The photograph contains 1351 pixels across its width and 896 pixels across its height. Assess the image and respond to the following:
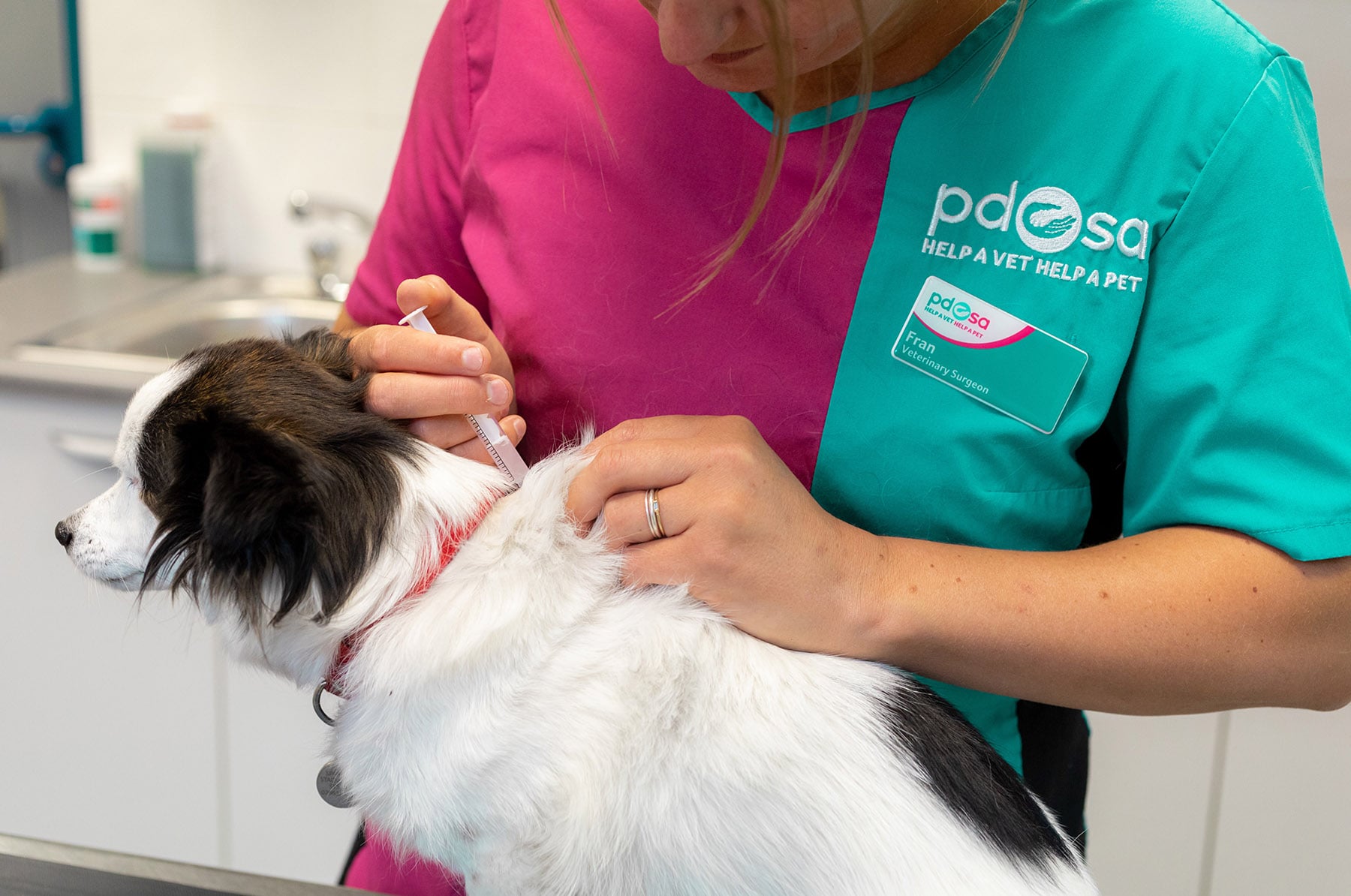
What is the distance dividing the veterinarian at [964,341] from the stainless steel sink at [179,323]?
1080 millimetres

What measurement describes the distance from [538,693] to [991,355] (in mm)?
434

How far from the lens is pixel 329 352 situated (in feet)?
3.02

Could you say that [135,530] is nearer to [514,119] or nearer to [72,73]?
[514,119]

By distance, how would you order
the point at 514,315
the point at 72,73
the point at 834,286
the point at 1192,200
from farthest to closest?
the point at 72,73 → the point at 514,315 → the point at 834,286 → the point at 1192,200

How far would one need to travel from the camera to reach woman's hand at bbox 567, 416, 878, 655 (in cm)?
75

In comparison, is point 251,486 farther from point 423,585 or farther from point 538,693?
point 538,693

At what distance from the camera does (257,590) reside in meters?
0.81

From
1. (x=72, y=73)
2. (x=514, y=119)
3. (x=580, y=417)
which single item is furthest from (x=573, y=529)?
(x=72, y=73)

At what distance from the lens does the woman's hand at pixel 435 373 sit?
0.84 m

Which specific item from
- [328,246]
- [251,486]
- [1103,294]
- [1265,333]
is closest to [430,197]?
[251,486]

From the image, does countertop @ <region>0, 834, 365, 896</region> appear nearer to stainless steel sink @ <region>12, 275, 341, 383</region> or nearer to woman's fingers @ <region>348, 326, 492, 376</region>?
woman's fingers @ <region>348, 326, 492, 376</region>

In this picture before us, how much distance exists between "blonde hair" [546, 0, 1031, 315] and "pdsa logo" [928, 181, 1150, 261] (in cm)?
9

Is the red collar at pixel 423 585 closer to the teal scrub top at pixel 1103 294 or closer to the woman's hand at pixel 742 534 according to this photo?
the woman's hand at pixel 742 534

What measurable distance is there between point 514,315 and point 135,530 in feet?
1.24
